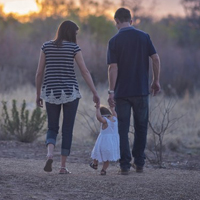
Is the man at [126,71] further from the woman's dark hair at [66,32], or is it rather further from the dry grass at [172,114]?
the dry grass at [172,114]

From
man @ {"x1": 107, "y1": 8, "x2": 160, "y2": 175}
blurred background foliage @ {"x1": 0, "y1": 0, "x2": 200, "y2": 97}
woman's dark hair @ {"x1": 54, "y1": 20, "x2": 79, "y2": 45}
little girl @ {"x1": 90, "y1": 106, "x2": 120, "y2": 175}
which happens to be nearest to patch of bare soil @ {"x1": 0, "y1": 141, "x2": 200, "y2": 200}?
little girl @ {"x1": 90, "y1": 106, "x2": 120, "y2": 175}

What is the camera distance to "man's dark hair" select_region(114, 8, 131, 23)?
7027 mm

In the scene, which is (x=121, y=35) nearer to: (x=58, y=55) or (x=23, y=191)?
(x=58, y=55)

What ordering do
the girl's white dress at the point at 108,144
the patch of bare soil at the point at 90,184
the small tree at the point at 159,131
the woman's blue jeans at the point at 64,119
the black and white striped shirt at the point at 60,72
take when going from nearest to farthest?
the patch of bare soil at the point at 90,184 → the black and white striped shirt at the point at 60,72 → the woman's blue jeans at the point at 64,119 → the girl's white dress at the point at 108,144 → the small tree at the point at 159,131

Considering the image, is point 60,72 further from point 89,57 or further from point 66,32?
point 89,57

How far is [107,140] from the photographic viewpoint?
6969 mm

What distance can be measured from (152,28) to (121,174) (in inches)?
1240

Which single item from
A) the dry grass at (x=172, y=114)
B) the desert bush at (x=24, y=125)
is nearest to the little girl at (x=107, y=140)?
the dry grass at (x=172, y=114)

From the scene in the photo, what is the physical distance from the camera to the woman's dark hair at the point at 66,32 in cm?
671

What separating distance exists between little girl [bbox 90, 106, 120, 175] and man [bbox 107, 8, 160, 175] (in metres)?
0.11

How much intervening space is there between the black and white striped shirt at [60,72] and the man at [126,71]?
0.50m

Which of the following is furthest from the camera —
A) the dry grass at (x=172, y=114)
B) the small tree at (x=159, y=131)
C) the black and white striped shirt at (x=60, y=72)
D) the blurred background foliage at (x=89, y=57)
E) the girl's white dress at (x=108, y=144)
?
the blurred background foliage at (x=89, y=57)

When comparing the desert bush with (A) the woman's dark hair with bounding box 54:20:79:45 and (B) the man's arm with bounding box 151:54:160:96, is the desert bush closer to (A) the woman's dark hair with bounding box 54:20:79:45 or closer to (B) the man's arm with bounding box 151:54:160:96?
(B) the man's arm with bounding box 151:54:160:96

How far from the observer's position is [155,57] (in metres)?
7.03
